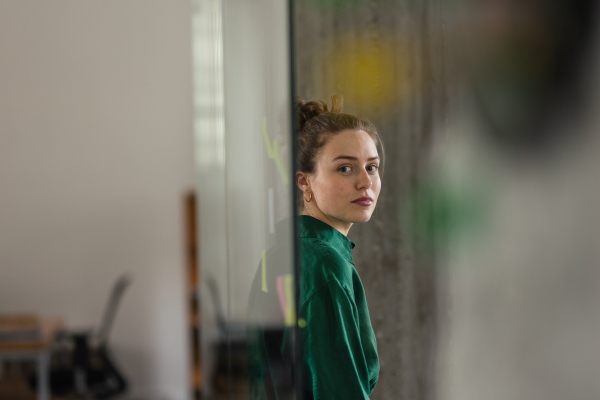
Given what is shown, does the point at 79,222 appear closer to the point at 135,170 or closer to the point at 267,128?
the point at 135,170

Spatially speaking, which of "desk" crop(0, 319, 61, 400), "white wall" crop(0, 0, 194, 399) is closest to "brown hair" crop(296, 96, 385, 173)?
"desk" crop(0, 319, 61, 400)

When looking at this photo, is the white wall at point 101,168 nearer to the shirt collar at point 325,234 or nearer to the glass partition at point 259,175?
Result: the glass partition at point 259,175

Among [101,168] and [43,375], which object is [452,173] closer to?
[43,375]

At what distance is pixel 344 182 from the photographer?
40cm

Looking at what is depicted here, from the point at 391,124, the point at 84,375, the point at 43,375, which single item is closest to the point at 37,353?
the point at 43,375

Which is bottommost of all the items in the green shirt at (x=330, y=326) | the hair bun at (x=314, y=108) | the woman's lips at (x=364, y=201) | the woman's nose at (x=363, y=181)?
the green shirt at (x=330, y=326)

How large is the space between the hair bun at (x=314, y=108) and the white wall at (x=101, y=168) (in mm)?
3217

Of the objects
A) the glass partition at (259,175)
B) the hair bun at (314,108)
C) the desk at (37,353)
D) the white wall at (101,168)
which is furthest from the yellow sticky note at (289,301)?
the white wall at (101,168)

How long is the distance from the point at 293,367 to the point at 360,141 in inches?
6.9

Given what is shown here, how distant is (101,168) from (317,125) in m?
3.33

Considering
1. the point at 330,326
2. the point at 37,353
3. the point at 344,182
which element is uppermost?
the point at 344,182

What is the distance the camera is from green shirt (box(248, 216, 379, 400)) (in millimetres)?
373

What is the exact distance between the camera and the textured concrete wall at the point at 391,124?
15.3 inches

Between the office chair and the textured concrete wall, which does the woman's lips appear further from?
the office chair
